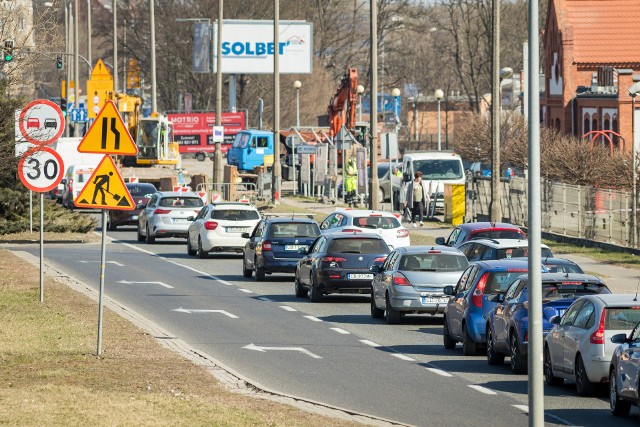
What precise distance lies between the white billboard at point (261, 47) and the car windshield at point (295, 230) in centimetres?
5539

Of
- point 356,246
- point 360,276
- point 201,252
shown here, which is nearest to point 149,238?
point 201,252

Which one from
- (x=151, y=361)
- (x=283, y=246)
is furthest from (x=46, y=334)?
(x=283, y=246)

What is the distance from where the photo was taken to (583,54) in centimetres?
7250

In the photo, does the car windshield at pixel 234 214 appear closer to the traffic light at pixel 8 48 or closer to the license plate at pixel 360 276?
the traffic light at pixel 8 48

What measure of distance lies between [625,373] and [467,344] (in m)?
6.10

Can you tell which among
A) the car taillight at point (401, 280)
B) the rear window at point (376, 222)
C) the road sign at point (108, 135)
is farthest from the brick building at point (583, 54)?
the road sign at point (108, 135)

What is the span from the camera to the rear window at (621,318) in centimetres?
1627

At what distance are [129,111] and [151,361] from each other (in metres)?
58.0

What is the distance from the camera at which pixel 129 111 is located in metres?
75.3

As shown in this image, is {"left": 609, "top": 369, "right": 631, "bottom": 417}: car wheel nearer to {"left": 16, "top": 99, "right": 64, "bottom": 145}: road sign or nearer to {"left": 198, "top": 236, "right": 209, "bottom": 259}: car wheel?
{"left": 16, "top": 99, "right": 64, "bottom": 145}: road sign

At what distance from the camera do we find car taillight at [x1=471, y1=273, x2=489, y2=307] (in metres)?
20.5

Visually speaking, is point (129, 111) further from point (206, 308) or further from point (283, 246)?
point (206, 308)

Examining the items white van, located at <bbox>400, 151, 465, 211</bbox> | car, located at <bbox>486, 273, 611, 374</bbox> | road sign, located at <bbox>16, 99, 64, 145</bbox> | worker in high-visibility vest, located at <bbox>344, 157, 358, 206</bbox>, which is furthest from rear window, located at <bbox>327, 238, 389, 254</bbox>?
worker in high-visibility vest, located at <bbox>344, 157, 358, 206</bbox>

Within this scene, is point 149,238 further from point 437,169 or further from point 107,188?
point 107,188
